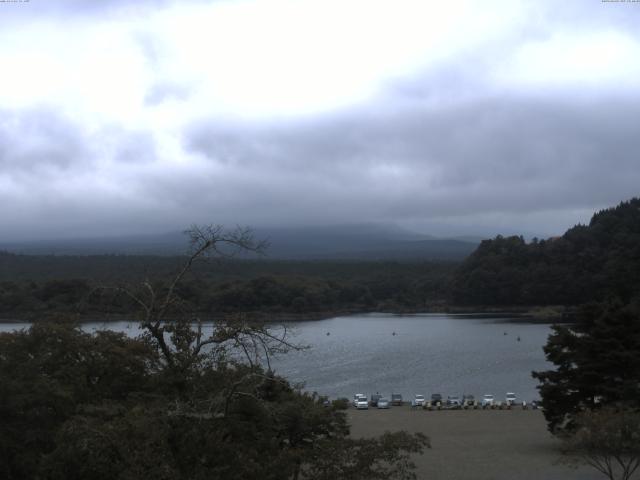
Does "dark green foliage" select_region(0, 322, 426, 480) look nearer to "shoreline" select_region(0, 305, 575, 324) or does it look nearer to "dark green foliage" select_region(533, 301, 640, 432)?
"dark green foliage" select_region(533, 301, 640, 432)

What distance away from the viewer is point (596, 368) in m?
17.9

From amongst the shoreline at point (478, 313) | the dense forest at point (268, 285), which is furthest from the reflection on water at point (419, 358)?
the dense forest at point (268, 285)

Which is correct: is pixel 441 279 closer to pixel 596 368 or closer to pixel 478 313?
pixel 478 313

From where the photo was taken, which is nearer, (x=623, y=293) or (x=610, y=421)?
(x=610, y=421)

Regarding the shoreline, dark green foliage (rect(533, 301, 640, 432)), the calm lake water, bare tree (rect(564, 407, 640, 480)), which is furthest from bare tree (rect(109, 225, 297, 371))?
the shoreline

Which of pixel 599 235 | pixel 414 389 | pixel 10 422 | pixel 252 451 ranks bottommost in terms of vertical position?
pixel 414 389

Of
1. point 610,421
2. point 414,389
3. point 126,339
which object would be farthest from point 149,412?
point 414,389

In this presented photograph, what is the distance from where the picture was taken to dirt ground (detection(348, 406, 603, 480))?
16234 mm

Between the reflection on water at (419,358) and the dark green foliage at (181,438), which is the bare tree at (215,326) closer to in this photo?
the dark green foliage at (181,438)

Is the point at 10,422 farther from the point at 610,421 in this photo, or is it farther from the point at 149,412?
the point at 610,421

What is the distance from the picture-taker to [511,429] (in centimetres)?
2255

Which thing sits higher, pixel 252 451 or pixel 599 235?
pixel 599 235

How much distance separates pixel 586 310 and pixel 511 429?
17.2 feet

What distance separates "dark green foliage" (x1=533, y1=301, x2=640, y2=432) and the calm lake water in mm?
9285
